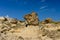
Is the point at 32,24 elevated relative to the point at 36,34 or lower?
elevated

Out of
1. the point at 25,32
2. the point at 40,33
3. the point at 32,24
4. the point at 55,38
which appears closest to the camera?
the point at 55,38

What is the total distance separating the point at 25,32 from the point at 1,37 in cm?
234

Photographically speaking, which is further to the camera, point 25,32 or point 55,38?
point 25,32

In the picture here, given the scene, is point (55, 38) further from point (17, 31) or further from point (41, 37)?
point (17, 31)

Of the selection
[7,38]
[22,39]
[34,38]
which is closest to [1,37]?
[7,38]

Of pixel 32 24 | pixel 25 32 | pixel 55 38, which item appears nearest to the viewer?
pixel 55 38

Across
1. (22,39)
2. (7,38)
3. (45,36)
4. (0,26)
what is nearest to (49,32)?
(45,36)

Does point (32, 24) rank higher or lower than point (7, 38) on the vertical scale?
higher

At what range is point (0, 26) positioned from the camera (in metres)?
12.0

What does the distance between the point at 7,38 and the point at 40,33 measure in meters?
2.29

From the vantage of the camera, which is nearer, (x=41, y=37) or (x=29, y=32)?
(x=41, y=37)

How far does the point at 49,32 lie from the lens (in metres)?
10.6

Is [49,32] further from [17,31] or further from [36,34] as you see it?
[17,31]

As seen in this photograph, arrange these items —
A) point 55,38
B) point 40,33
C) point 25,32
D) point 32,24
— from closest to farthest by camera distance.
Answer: point 55,38 < point 40,33 < point 25,32 < point 32,24
